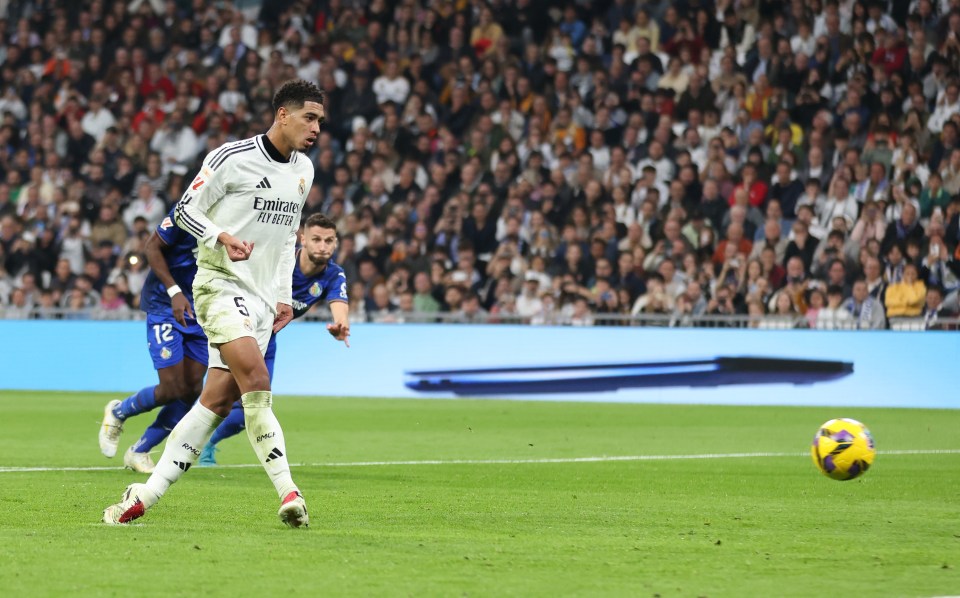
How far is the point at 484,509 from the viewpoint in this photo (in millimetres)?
8719

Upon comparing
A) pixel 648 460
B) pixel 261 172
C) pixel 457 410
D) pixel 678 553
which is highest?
pixel 261 172

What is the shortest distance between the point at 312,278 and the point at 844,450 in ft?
13.7

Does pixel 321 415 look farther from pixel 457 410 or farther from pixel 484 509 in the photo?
pixel 484 509

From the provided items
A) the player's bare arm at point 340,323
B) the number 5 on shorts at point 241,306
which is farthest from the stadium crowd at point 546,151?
the number 5 on shorts at point 241,306

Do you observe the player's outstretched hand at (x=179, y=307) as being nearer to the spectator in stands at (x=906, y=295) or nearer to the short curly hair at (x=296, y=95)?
the short curly hair at (x=296, y=95)

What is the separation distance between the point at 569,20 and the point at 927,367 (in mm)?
9725

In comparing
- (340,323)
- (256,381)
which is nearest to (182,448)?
(256,381)

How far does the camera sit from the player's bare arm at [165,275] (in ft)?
33.2

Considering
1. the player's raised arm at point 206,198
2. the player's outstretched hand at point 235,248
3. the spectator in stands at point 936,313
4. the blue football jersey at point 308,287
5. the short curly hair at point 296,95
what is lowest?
the spectator in stands at point 936,313

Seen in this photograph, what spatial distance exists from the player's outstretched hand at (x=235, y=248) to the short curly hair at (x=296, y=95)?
778mm

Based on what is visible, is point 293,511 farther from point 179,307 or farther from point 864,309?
point 864,309

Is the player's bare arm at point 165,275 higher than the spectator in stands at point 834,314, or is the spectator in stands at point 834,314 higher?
the player's bare arm at point 165,275

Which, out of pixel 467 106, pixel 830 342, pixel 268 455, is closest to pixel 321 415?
pixel 830 342

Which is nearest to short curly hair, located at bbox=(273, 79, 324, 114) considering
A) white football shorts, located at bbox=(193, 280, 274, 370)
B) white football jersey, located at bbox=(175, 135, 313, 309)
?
white football jersey, located at bbox=(175, 135, 313, 309)
